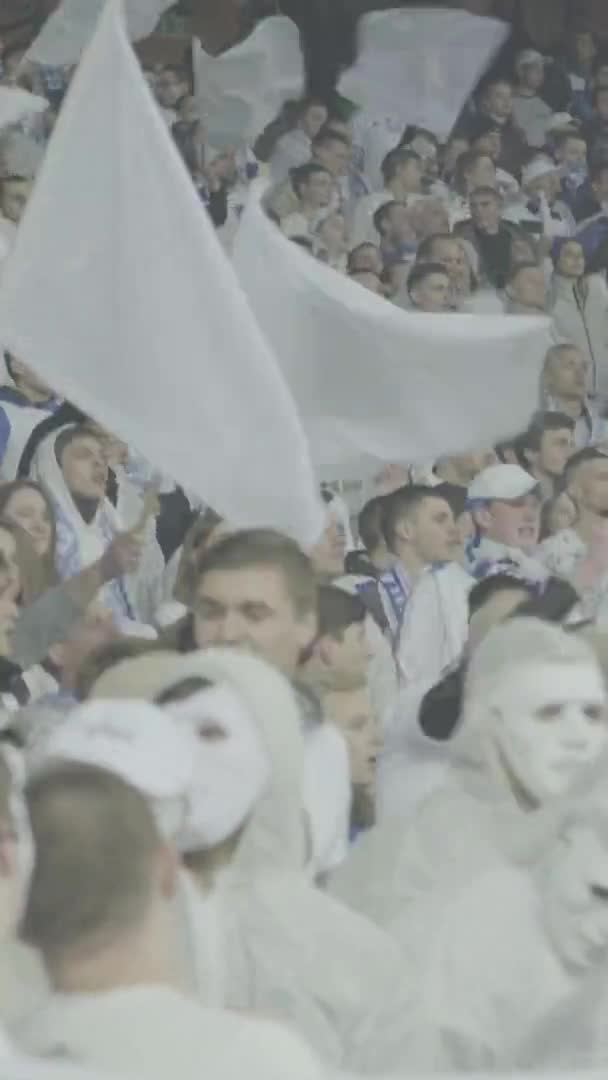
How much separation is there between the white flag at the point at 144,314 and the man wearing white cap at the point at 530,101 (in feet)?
25.9

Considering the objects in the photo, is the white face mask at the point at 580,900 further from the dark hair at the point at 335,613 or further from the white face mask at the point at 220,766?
the dark hair at the point at 335,613

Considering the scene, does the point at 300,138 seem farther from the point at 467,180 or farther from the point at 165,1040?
the point at 165,1040

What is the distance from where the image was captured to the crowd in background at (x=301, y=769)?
233cm

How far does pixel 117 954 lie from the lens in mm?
2287

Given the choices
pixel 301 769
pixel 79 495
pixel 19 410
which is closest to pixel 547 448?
pixel 19 410

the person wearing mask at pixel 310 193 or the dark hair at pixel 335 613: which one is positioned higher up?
the dark hair at pixel 335 613

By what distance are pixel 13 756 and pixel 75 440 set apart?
→ 11.1 ft

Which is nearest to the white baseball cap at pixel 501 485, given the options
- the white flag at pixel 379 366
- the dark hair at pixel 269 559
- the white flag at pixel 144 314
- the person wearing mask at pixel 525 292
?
the white flag at pixel 379 366

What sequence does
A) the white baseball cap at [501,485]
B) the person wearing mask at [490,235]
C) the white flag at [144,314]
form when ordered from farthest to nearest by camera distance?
the person wearing mask at [490,235], the white baseball cap at [501,485], the white flag at [144,314]

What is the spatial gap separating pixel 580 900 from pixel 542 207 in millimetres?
9026

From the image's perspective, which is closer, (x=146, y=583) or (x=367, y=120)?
(x=146, y=583)

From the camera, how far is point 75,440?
6000mm

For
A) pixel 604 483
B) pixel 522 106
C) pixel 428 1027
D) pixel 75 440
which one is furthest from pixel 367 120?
pixel 428 1027

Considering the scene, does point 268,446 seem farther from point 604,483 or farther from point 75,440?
point 604,483
